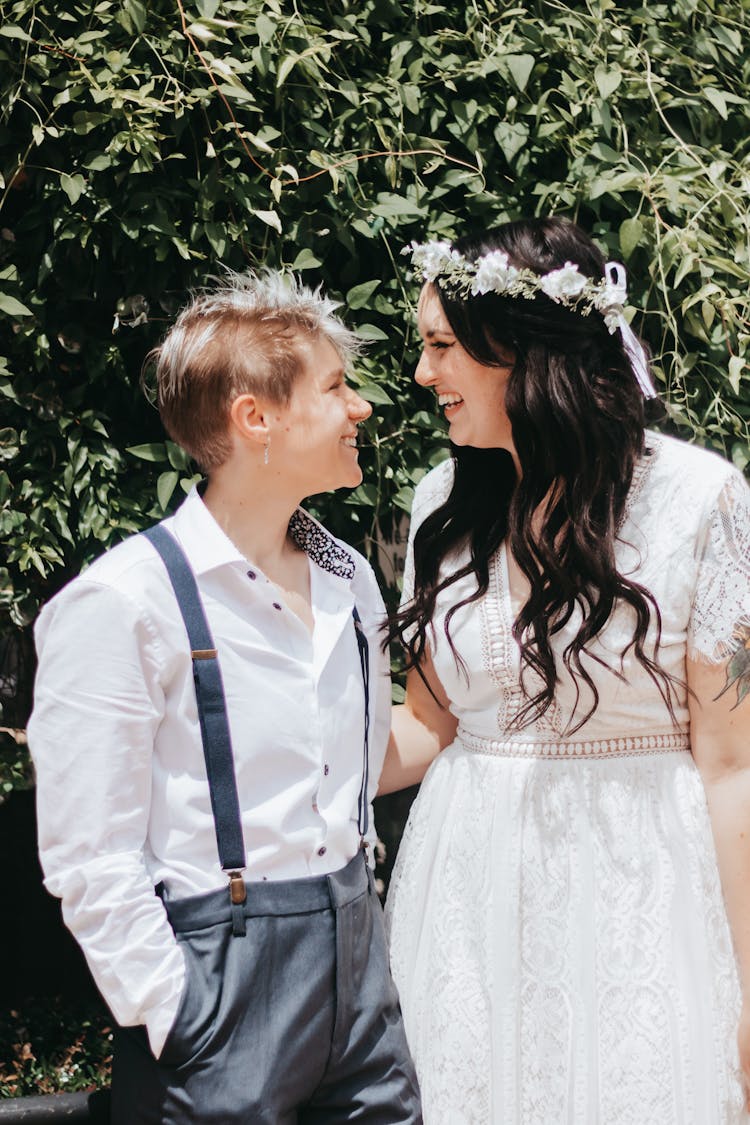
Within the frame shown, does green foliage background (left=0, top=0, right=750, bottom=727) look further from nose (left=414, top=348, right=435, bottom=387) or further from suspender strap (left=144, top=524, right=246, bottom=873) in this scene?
suspender strap (left=144, top=524, right=246, bottom=873)

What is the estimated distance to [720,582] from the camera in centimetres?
177

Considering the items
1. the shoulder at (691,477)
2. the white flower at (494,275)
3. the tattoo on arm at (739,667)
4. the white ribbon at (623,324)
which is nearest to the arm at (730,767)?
the tattoo on arm at (739,667)

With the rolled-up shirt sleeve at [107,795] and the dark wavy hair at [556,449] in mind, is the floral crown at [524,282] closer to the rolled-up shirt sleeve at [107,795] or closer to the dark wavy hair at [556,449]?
the dark wavy hair at [556,449]

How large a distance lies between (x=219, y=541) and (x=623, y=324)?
0.71 m

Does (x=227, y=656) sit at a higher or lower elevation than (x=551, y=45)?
lower

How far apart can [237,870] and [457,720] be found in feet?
1.91

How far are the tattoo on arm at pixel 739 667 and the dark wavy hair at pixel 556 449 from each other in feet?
0.26

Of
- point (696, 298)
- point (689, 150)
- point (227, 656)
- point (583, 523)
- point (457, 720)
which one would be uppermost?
point (689, 150)

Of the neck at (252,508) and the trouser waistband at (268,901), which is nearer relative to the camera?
the trouser waistband at (268,901)

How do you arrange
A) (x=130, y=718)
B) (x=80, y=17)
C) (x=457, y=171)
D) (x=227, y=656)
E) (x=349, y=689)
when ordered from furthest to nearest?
(x=457, y=171) → (x=80, y=17) → (x=349, y=689) → (x=227, y=656) → (x=130, y=718)

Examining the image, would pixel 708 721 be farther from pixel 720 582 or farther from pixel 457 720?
pixel 457 720

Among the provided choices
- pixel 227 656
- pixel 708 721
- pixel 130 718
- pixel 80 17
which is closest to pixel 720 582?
pixel 708 721

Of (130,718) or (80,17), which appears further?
(80,17)

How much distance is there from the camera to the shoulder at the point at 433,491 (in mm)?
2158
